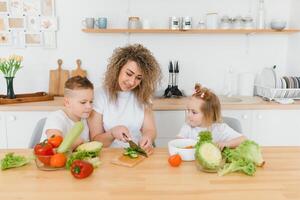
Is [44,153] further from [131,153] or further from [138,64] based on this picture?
[138,64]

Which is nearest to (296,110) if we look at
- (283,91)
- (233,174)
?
(283,91)

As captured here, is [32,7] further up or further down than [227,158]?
further up

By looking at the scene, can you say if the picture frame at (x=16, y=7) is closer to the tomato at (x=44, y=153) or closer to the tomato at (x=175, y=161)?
the tomato at (x=44, y=153)

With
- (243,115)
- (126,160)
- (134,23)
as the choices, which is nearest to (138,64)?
(126,160)

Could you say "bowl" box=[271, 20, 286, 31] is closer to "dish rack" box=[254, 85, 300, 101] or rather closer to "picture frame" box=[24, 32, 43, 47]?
"dish rack" box=[254, 85, 300, 101]

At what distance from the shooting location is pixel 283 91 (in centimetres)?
282

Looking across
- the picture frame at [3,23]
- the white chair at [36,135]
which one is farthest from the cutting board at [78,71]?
the white chair at [36,135]

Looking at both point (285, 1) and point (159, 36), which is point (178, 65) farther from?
point (285, 1)

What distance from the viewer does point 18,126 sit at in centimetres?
260

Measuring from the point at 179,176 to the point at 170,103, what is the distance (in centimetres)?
147

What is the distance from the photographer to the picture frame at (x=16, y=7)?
115 inches

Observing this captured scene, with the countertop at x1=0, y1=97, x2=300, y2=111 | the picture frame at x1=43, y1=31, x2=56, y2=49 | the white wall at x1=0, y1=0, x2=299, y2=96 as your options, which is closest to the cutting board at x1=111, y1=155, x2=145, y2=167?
the countertop at x1=0, y1=97, x2=300, y2=111

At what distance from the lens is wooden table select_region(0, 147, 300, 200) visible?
1.10 metres

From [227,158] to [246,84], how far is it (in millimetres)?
1850
